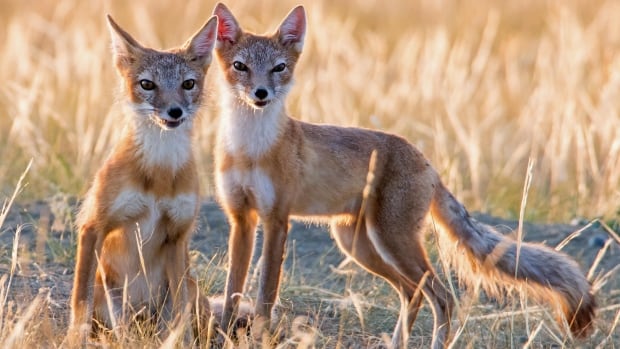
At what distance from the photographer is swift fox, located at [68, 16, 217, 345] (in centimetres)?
529

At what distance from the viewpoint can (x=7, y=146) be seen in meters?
9.52

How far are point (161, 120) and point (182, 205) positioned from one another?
44 cm

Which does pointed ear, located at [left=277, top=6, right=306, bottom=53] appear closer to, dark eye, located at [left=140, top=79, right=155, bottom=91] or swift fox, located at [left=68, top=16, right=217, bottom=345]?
swift fox, located at [left=68, top=16, right=217, bottom=345]

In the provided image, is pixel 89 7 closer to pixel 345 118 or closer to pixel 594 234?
pixel 345 118

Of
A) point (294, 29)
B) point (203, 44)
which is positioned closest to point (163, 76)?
point (203, 44)

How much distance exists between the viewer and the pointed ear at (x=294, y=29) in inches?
260

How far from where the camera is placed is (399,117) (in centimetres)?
1092

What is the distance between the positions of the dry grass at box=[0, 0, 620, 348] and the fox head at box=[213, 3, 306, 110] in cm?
29

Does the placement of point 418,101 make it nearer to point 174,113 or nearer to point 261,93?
point 261,93

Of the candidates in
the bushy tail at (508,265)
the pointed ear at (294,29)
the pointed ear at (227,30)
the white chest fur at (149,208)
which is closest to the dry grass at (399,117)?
the bushy tail at (508,265)

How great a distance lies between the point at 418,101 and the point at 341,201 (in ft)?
17.7

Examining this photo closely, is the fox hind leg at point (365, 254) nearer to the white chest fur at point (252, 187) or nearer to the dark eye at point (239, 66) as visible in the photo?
the white chest fur at point (252, 187)

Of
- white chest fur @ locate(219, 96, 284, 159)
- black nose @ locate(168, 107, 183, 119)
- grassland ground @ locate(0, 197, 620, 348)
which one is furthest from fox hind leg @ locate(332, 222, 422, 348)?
black nose @ locate(168, 107, 183, 119)

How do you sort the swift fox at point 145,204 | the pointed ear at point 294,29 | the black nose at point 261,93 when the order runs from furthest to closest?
the pointed ear at point 294,29 < the black nose at point 261,93 < the swift fox at point 145,204
